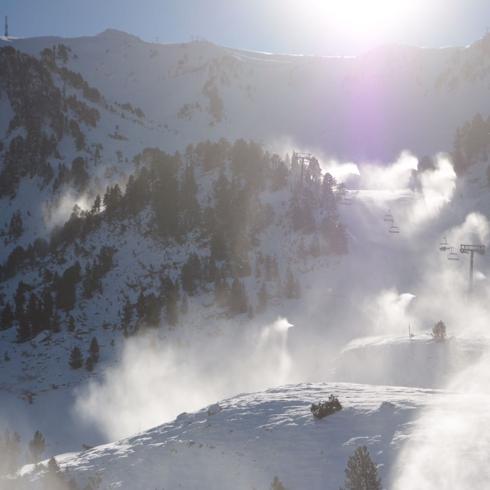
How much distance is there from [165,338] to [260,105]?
427ft

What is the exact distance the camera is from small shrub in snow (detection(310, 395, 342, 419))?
2355cm

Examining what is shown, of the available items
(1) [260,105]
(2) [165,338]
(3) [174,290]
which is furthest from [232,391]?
(1) [260,105]

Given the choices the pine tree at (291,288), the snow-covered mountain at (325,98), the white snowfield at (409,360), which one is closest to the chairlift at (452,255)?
the pine tree at (291,288)

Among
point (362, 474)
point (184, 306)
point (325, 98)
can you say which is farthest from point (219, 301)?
point (325, 98)

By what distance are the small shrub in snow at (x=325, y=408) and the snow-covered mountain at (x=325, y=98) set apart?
4383 inches

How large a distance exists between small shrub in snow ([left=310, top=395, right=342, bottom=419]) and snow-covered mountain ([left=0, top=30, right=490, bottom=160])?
111m

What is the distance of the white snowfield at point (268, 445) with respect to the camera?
20016 mm

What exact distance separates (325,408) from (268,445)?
9.80ft

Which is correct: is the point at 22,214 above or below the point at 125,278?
above

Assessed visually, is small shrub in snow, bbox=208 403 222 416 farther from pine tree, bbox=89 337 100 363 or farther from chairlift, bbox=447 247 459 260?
chairlift, bbox=447 247 459 260

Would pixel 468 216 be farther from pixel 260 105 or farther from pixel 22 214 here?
pixel 260 105

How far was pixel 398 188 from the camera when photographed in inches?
4048

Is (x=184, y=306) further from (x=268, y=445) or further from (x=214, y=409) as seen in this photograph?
(x=268, y=445)

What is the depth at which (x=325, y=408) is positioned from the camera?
23.6m
